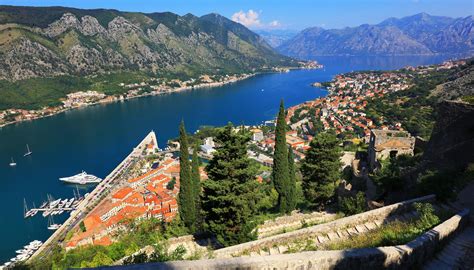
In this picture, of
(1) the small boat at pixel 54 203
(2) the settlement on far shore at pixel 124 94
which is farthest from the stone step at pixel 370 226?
(2) the settlement on far shore at pixel 124 94

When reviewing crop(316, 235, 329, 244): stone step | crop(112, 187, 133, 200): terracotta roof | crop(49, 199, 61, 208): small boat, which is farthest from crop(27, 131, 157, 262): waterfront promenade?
crop(316, 235, 329, 244): stone step

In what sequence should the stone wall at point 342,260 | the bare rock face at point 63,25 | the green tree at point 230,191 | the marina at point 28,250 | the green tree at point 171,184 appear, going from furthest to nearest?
1. the bare rock face at point 63,25
2. the green tree at point 171,184
3. the marina at point 28,250
4. the green tree at point 230,191
5. the stone wall at point 342,260

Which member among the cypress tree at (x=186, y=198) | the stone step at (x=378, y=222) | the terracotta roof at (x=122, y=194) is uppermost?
the stone step at (x=378, y=222)

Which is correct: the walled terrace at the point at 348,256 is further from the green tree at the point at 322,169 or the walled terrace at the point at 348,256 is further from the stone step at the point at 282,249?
the green tree at the point at 322,169

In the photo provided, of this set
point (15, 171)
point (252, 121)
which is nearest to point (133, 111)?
point (252, 121)

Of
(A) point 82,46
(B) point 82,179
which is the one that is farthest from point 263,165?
(A) point 82,46

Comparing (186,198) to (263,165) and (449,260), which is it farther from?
(263,165)
